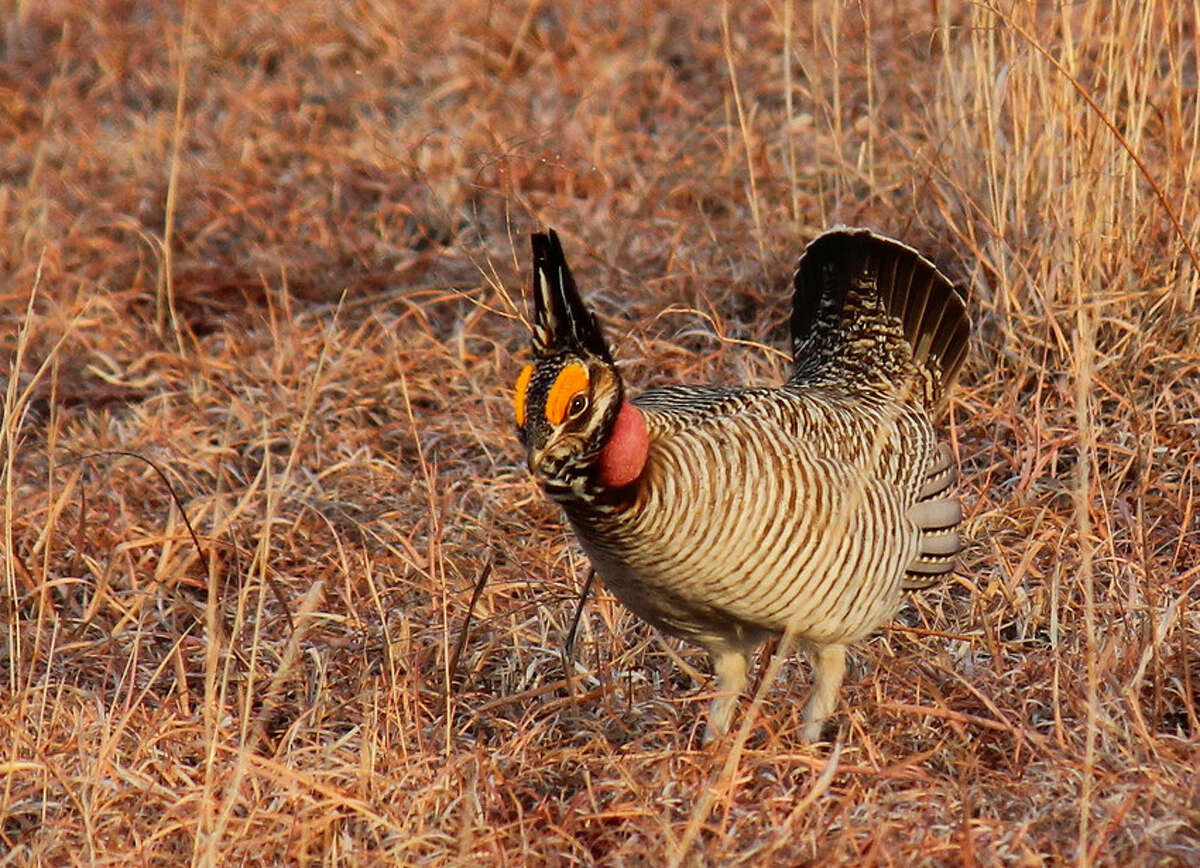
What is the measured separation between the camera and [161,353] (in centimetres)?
545

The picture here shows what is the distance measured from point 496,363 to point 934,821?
2.49 m

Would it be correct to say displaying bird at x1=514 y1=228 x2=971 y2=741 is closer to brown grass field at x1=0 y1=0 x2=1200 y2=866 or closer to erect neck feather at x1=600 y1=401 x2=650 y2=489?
erect neck feather at x1=600 y1=401 x2=650 y2=489

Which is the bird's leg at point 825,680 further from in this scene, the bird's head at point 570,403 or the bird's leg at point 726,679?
the bird's head at point 570,403

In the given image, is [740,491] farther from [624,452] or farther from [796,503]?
[624,452]

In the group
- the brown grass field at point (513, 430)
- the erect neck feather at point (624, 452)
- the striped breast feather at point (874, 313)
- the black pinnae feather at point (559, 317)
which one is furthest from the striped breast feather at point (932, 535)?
the black pinnae feather at point (559, 317)

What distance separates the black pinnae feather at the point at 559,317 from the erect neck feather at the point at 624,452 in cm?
13

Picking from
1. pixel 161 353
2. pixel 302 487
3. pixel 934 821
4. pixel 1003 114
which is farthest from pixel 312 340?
pixel 934 821

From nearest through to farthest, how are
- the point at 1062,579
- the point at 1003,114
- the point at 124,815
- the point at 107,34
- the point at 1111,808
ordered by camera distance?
1. the point at 1111,808
2. the point at 124,815
3. the point at 1062,579
4. the point at 1003,114
5. the point at 107,34

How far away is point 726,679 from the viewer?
12.2ft

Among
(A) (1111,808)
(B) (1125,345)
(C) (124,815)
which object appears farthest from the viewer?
(B) (1125,345)

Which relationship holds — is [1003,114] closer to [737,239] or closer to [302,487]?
[737,239]

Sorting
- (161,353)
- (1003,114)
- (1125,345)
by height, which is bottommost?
(161,353)

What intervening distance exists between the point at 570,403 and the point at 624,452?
133 millimetres

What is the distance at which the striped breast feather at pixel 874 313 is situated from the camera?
410cm
